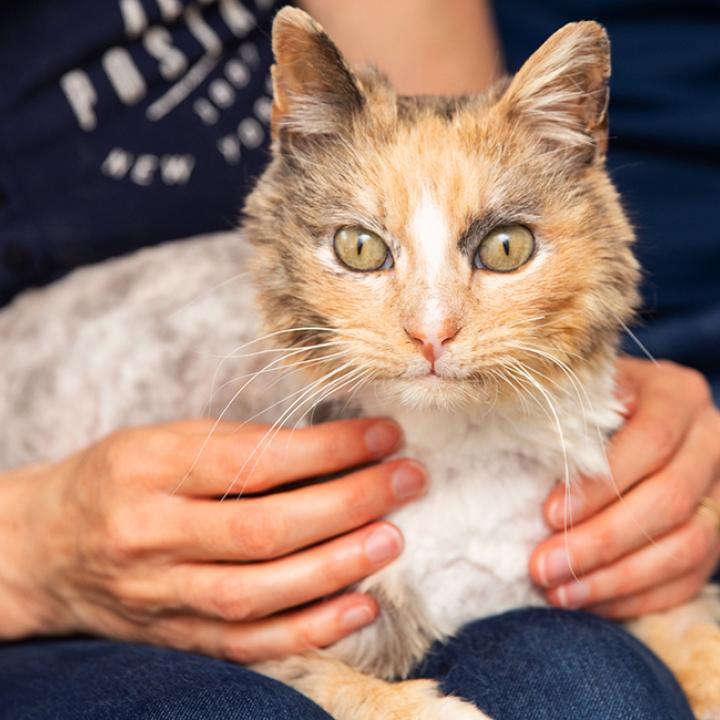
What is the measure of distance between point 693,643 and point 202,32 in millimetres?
1483

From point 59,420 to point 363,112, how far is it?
0.93 metres

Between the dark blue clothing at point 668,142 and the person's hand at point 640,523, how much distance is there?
0.57 m

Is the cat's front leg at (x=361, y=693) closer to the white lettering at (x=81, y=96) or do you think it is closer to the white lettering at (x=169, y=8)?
the white lettering at (x=81, y=96)

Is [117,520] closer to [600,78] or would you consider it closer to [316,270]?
[316,270]

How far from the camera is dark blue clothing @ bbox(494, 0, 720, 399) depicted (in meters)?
2.02

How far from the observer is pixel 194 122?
1874 mm

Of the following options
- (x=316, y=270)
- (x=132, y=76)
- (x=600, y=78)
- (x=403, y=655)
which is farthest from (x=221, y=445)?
(x=132, y=76)

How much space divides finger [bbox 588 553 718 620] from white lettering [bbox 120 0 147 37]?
1.39m

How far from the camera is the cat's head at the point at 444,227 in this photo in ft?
3.71

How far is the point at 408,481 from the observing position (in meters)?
1.33

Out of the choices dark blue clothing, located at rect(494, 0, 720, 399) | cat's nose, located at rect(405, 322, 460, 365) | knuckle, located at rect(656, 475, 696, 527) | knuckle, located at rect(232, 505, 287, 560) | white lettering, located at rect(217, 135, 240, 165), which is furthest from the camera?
dark blue clothing, located at rect(494, 0, 720, 399)

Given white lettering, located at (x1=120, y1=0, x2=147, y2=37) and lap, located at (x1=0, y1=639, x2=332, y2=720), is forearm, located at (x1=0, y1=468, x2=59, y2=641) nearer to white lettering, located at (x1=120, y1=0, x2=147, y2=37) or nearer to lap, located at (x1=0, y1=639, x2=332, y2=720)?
lap, located at (x1=0, y1=639, x2=332, y2=720)

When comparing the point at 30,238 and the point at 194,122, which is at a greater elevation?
the point at 194,122

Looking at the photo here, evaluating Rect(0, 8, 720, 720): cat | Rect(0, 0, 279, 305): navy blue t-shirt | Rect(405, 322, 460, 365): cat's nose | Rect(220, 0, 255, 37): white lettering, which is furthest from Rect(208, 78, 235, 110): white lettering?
Rect(405, 322, 460, 365): cat's nose
